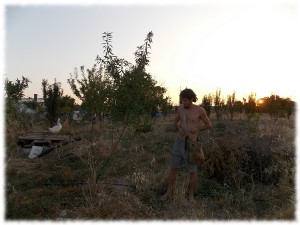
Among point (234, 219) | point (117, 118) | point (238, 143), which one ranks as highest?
point (117, 118)

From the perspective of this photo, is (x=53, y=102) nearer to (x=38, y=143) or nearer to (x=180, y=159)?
(x=38, y=143)

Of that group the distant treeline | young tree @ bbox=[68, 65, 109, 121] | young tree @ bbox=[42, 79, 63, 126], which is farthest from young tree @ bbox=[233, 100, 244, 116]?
young tree @ bbox=[68, 65, 109, 121]

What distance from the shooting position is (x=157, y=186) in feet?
22.5

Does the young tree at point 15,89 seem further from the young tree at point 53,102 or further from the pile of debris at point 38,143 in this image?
the young tree at point 53,102

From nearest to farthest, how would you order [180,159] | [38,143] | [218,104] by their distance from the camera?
[180,159], [38,143], [218,104]

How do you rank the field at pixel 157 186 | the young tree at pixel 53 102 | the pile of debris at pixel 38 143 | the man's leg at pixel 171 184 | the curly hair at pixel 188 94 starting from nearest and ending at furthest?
the field at pixel 157 186 → the curly hair at pixel 188 94 → the man's leg at pixel 171 184 → the pile of debris at pixel 38 143 → the young tree at pixel 53 102

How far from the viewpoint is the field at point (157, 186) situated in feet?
18.0

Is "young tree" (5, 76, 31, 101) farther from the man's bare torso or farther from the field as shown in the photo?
the man's bare torso

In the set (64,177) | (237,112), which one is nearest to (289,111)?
(237,112)

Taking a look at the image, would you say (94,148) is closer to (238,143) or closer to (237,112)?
(238,143)

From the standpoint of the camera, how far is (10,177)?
26.0 ft

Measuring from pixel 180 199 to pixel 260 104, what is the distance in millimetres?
21416

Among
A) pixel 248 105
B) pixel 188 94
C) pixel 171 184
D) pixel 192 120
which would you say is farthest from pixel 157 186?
pixel 248 105

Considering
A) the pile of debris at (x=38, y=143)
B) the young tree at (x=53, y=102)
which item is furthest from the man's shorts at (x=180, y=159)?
the young tree at (x=53, y=102)
